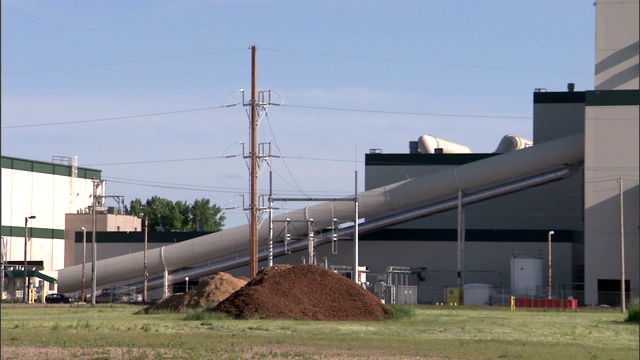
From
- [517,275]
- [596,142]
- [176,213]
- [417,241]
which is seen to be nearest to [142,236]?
[417,241]

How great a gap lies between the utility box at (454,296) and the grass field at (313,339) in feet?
100

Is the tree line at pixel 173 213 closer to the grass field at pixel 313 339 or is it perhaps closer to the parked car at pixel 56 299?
the parked car at pixel 56 299

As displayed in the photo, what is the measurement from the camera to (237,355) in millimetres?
28859

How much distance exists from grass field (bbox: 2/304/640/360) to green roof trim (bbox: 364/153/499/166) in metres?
44.7

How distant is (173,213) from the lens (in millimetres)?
167250

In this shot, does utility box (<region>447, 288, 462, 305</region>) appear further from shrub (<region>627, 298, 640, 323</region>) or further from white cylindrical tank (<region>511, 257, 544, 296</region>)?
shrub (<region>627, 298, 640, 323</region>)

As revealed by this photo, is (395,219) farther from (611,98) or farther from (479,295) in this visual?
(611,98)

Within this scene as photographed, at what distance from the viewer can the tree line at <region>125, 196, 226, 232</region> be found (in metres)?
166

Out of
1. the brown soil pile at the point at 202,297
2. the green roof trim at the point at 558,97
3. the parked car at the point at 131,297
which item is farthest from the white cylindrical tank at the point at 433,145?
the brown soil pile at the point at 202,297

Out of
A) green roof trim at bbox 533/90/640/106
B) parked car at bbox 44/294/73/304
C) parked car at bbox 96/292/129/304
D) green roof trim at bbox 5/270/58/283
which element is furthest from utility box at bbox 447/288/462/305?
green roof trim at bbox 5/270/58/283

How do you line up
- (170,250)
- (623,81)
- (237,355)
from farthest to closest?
1. (170,250)
2. (623,81)
3. (237,355)

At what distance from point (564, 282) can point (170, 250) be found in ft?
110

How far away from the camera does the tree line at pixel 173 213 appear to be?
16550 centimetres

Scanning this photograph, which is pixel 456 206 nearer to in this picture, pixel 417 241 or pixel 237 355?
pixel 417 241
